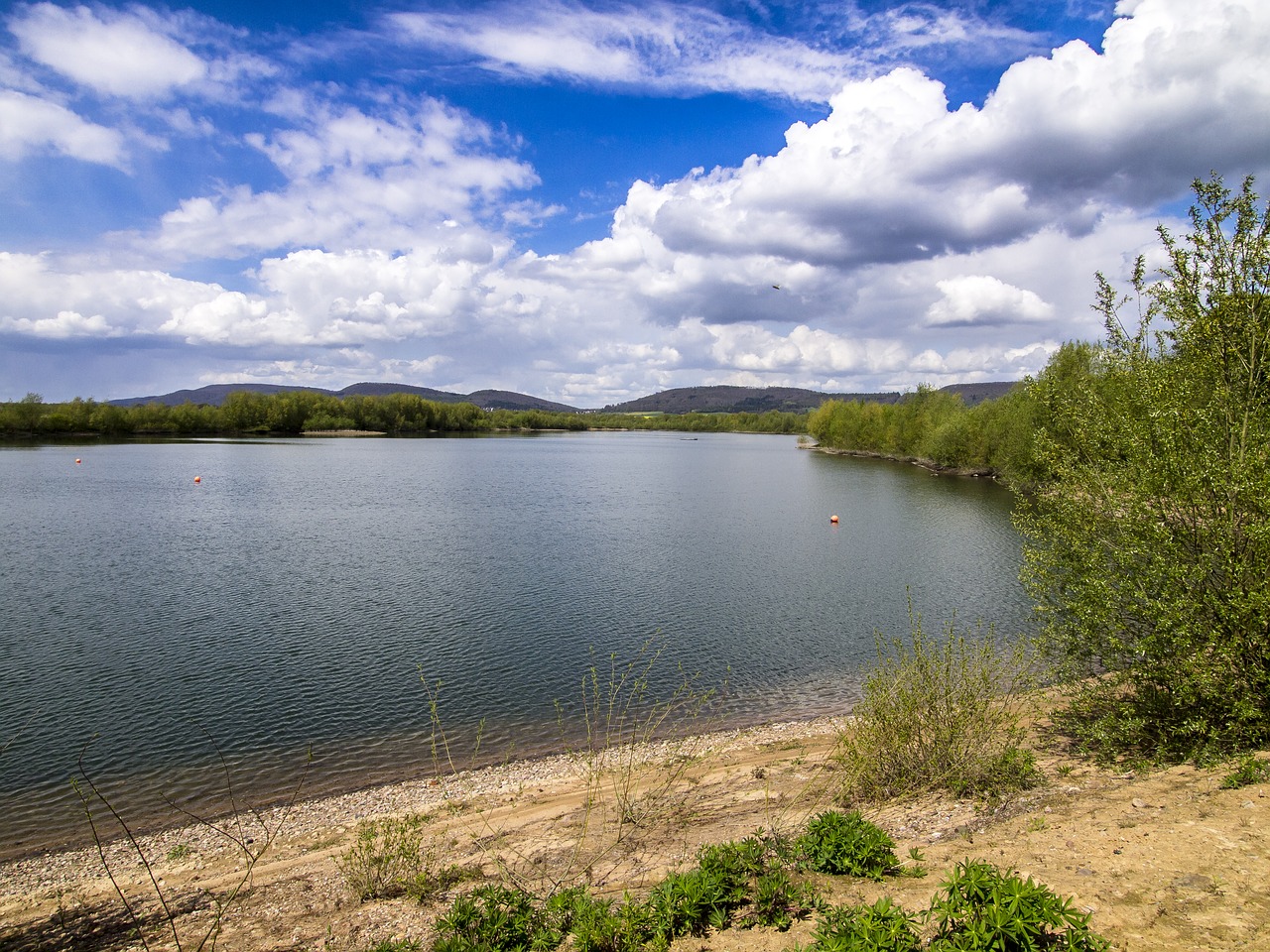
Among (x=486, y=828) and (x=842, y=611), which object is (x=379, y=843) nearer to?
(x=486, y=828)

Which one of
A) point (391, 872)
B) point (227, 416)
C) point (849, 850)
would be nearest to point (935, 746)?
point (849, 850)

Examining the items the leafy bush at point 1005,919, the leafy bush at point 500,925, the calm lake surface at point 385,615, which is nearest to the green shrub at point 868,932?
the leafy bush at point 1005,919

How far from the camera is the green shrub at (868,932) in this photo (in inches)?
221

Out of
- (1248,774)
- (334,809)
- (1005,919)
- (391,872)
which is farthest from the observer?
(334,809)

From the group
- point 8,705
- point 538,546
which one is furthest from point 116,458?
point 8,705

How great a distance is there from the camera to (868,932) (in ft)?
18.8

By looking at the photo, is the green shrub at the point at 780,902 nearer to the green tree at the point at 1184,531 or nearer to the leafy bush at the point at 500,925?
the leafy bush at the point at 500,925

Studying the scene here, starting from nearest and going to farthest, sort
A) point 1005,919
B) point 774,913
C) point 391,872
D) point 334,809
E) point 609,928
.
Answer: point 1005,919 < point 609,928 < point 774,913 < point 391,872 < point 334,809

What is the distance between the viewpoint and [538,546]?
36.9m

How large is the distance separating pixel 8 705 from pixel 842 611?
24460 mm

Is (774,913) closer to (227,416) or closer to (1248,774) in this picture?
(1248,774)

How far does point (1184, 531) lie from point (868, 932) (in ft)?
27.1

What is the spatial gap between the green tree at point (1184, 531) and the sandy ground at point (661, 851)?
1.10m

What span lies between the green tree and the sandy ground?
1098mm
